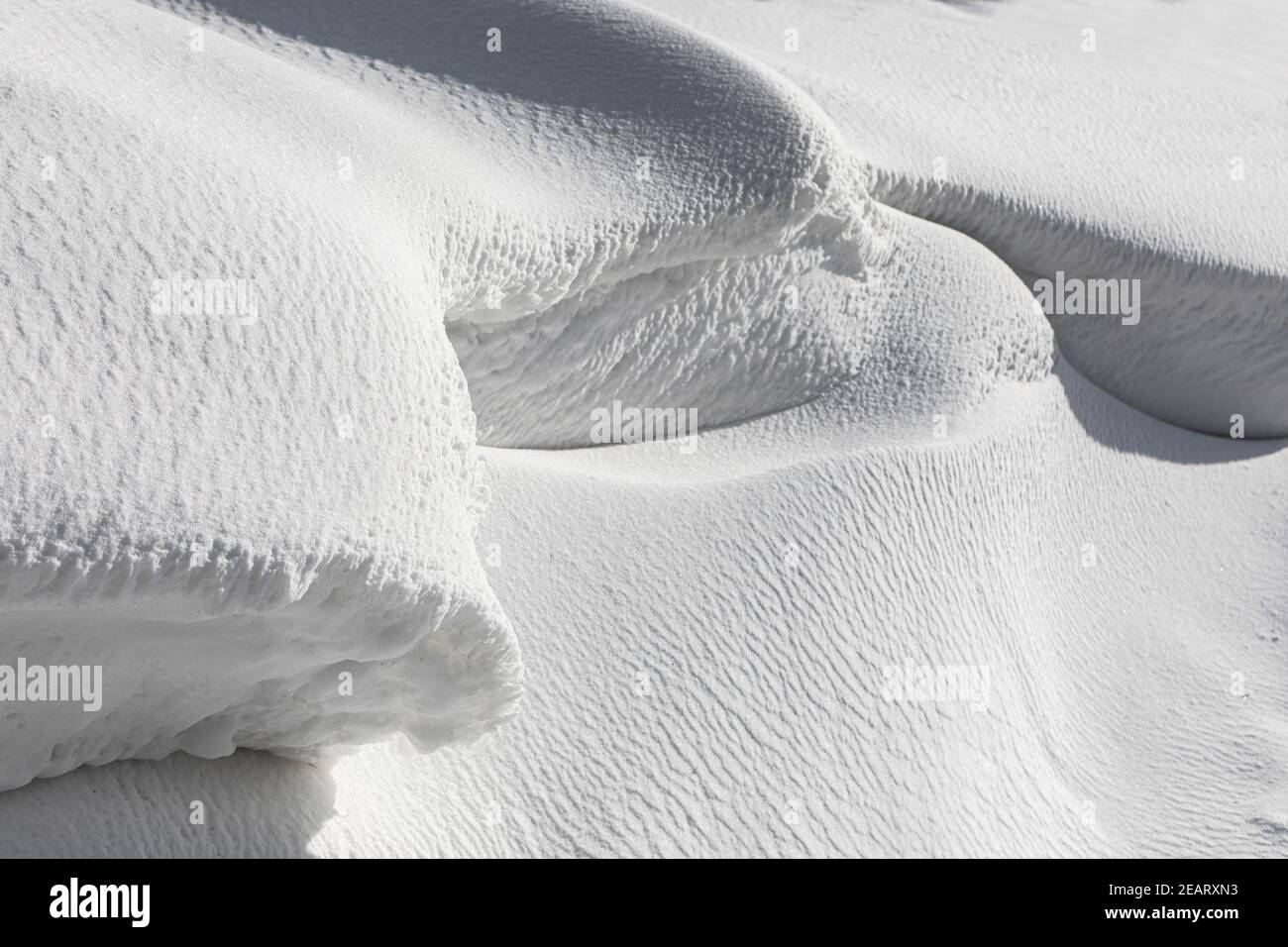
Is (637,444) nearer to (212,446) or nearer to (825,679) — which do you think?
(825,679)

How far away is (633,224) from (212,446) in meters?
0.59

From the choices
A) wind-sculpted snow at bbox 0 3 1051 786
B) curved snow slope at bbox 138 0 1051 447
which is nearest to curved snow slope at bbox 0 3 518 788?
wind-sculpted snow at bbox 0 3 1051 786

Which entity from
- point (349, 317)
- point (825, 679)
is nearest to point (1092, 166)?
point (825, 679)

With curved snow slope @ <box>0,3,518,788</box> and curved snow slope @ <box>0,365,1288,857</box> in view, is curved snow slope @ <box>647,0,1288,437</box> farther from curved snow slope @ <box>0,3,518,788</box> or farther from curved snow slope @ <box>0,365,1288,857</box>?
curved snow slope @ <box>0,3,518,788</box>

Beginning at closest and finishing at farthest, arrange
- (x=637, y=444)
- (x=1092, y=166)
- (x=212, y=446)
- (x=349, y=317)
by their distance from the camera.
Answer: (x=212, y=446), (x=349, y=317), (x=637, y=444), (x=1092, y=166)

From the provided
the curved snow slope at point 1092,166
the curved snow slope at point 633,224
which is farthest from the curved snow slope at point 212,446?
the curved snow slope at point 1092,166

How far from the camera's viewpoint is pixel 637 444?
144 centimetres

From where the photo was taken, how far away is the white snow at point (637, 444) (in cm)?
81

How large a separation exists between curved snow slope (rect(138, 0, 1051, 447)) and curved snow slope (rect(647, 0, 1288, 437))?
13cm

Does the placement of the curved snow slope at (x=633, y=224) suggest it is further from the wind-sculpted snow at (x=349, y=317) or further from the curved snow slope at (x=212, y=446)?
the curved snow slope at (x=212, y=446)

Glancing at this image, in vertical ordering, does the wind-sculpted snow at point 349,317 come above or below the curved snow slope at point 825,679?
above

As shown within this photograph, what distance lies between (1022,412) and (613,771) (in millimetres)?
676

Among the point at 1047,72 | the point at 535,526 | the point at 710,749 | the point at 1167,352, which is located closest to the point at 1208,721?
the point at 1167,352

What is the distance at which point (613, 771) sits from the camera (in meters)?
1.14
